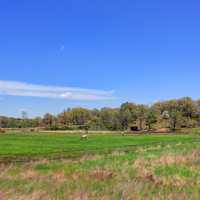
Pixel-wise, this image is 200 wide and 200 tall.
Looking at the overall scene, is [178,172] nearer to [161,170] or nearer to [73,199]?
[161,170]

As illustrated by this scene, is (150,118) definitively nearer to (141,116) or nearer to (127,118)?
(141,116)

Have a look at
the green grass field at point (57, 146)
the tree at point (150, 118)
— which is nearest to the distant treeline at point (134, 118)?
the tree at point (150, 118)

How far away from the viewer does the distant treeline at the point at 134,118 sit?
152 m

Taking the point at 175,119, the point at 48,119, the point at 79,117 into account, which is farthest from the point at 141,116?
the point at 48,119

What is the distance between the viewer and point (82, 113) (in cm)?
19350

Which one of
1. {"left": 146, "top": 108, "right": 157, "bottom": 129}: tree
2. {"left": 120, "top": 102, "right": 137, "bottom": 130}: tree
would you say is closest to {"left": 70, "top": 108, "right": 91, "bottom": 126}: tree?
{"left": 120, "top": 102, "right": 137, "bottom": 130}: tree

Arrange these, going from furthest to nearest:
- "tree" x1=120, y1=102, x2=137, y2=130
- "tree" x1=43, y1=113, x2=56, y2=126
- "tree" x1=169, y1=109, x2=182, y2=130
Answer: "tree" x1=43, y1=113, x2=56, y2=126 < "tree" x1=120, y1=102, x2=137, y2=130 < "tree" x1=169, y1=109, x2=182, y2=130

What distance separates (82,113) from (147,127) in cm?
4617

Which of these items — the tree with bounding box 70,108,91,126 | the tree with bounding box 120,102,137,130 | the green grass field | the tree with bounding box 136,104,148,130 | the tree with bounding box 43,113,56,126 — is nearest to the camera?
the green grass field

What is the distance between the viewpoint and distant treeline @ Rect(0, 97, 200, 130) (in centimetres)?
15225

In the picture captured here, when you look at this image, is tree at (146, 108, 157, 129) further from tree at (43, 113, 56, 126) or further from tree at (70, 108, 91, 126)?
tree at (43, 113, 56, 126)

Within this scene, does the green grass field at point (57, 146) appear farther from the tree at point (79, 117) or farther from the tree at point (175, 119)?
the tree at point (79, 117)

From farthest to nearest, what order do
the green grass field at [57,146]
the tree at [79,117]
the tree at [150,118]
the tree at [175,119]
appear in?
the tree at [79,117]
the tree at [150,118]
the tree at [175,119]
the green grass field at [57,146]

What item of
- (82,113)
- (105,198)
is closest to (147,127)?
(82,113)
